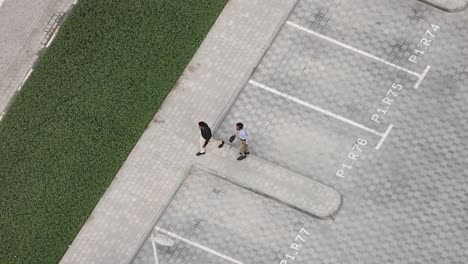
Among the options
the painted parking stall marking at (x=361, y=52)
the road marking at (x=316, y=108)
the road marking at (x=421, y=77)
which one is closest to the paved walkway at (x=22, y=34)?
the road marking at (x=316, y=108)

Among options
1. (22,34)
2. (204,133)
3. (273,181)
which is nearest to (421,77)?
(273,181)

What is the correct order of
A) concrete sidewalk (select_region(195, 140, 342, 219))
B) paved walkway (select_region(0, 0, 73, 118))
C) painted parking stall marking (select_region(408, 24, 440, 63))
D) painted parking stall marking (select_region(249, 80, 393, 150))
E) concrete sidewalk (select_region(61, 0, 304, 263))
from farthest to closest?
paved walkway (select_region(0, 0, 73, 118)) → painted parking stall marking (select_region(408, 24, 440, 63)) → painted parking stall marking (select_region(249, 80, 393, 150)) → concrete sidewalk (select_region(61, 0, 304, 263)) → concrete sidewalk (select_region(195, 140, 342, 219))

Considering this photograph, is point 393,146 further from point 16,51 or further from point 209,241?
point 16,51

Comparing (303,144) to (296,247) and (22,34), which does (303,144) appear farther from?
(22,34)

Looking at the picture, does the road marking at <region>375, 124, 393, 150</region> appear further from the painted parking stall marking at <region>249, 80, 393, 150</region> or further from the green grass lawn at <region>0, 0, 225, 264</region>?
the green grass lawn at <region>0, 0, 225, 264</region>

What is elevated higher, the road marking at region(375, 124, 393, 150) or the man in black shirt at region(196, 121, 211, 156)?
the road marking at region(375, 124, 393, 150)

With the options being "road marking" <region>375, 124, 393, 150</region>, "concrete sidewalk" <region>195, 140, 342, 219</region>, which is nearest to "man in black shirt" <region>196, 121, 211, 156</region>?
"concrete sidewalk" <region>195, 140, 342, 219</region>

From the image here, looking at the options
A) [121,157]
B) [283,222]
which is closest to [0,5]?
[121,157]
